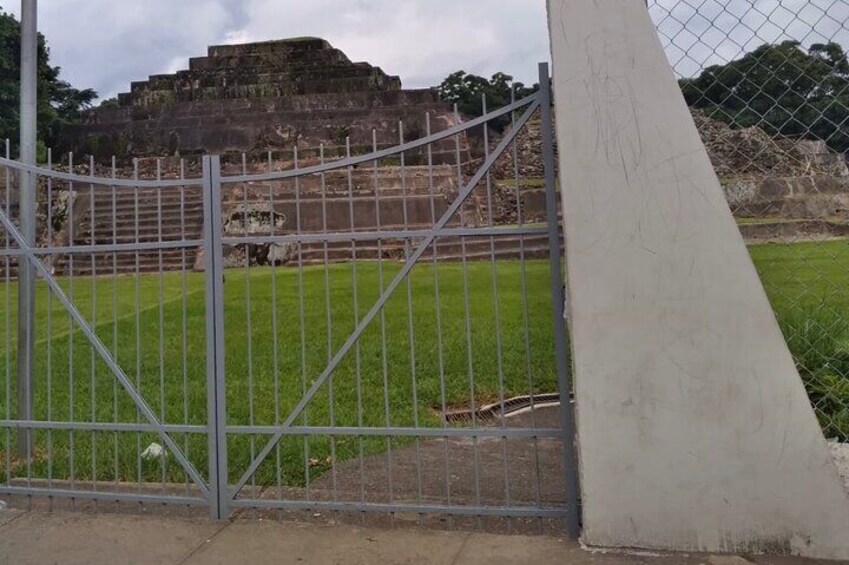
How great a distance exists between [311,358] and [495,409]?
200cm

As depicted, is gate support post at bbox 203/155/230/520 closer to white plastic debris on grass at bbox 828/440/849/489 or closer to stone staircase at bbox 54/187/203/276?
white plastic debris on grass at bbox 828/440/849/489

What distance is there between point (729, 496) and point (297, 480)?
7.20ft

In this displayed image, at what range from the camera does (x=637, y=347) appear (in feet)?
9.72

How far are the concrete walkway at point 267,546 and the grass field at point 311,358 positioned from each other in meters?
0.31

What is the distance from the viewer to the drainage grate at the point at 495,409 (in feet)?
16.9

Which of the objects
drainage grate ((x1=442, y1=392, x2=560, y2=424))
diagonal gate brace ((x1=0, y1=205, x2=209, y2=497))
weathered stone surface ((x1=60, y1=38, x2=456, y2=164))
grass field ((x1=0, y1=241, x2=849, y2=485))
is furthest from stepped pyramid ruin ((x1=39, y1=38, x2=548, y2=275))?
diagonal gate brace ((x1=0, y1=205, x2=209, y2=497))

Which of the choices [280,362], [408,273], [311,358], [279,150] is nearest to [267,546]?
[408,273]

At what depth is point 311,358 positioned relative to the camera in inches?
262

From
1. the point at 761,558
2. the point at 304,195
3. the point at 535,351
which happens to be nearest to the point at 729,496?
the point at 761,558

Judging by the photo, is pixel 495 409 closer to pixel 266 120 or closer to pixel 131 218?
pixel 131 218

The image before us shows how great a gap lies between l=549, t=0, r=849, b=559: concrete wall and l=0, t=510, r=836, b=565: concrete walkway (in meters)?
0.19

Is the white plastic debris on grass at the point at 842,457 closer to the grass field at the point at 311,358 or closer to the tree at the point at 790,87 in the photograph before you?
the grass field at the point at 311,358

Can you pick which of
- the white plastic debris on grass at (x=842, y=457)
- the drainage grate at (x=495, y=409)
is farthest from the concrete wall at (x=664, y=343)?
the drainage grate at (x=495, y=409)

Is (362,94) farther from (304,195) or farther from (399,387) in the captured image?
(399,387)
